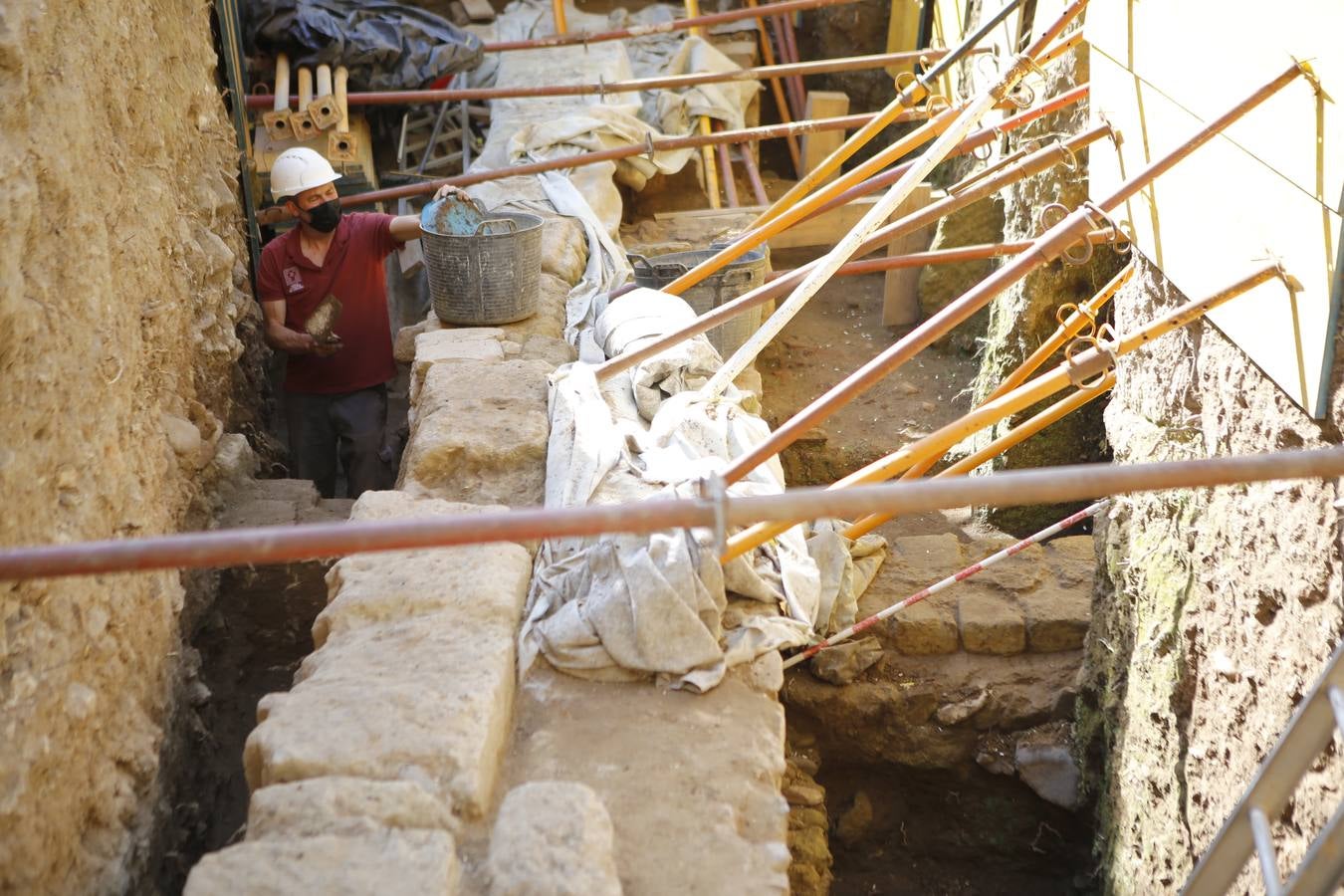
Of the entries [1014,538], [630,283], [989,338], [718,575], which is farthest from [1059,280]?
[718,575]

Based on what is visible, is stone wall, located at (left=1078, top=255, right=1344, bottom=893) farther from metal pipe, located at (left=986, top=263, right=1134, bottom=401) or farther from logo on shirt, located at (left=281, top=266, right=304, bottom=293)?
logo on shirt, located at (left=281, top=266, right=304, bottom=293)

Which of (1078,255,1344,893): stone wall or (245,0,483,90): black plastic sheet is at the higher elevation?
(245,0,483,90): black plastic sheet

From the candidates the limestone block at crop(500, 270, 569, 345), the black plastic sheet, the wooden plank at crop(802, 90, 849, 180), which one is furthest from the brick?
the black plastic sheet

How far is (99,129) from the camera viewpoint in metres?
3.55

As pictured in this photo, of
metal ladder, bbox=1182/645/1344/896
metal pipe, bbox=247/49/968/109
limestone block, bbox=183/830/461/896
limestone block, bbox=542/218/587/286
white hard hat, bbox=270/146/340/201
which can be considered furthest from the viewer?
metal pipe, bbox=247/49/968/109

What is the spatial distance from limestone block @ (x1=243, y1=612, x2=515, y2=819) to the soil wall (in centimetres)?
47

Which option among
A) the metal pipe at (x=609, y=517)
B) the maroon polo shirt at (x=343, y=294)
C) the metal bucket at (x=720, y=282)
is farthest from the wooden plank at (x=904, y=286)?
the metal pipe at (x=609, y=517)

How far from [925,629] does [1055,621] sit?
1.83 feet

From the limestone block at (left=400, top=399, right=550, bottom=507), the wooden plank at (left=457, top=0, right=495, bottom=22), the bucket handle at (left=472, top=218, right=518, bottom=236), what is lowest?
the limestone block at (left=400, top=399, right=550, bottom=507)

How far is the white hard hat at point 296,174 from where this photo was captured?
17.3ft

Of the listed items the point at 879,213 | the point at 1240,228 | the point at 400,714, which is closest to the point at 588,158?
the point at 879,213

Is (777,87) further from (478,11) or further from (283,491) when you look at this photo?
(283,491)

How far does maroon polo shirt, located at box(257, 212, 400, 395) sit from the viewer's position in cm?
545

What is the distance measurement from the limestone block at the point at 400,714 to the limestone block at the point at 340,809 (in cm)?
6
